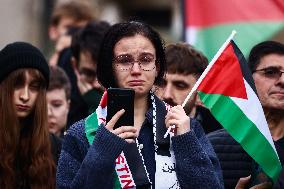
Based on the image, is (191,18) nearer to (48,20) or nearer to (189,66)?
(189,66)

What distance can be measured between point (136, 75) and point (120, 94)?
0.25 meters

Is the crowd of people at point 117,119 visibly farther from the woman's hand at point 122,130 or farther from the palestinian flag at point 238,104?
the palestinian flag at point 238,104

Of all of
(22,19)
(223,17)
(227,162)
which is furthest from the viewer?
(22,19)

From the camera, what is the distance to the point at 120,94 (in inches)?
224

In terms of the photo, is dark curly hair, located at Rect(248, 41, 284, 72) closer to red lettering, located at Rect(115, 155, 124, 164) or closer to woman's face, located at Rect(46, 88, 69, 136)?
red lettering, located at Rect(115, 155, 124, 164)

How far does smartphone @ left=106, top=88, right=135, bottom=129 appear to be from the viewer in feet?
18.7

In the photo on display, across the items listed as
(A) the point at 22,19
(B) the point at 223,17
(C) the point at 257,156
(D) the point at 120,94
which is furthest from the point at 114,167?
(A) the point at 22,19

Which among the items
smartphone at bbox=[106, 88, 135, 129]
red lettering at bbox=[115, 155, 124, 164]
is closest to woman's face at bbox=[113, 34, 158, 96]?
smartphone at bbox=[106, 88, 135, 129]

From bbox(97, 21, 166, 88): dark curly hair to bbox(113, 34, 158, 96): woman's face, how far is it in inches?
1.3

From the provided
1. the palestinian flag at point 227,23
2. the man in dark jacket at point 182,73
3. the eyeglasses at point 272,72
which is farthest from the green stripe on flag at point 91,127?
the palestinian flag at point 227,23

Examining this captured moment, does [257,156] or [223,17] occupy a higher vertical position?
[223,17]

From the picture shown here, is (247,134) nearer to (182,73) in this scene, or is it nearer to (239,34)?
(182,73)

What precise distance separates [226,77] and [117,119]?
1.01 m

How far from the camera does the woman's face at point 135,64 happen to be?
591 centimetres
